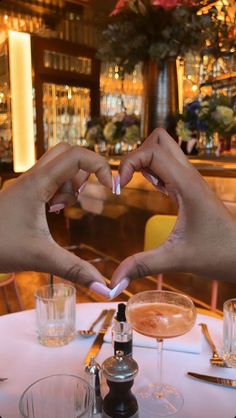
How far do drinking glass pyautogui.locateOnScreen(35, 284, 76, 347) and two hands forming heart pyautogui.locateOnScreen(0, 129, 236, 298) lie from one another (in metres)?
0.48

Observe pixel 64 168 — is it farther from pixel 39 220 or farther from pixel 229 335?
pixel 229 335

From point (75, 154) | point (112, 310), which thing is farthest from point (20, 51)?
point (75, 154)

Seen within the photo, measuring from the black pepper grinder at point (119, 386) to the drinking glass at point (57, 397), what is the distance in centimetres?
5

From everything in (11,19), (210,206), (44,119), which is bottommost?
(210,206)

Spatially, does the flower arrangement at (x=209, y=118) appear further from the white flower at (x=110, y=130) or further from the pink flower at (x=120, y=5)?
the pink flower at (x=120, y=5)

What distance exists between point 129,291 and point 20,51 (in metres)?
3.62

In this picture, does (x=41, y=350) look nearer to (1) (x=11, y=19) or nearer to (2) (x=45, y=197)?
(2) (x=45, y=197)

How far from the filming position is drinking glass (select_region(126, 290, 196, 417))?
788 millimetres

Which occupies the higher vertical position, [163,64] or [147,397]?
[163,64]

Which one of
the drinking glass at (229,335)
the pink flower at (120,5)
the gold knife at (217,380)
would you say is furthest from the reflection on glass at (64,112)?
the gold knife at (217,380)

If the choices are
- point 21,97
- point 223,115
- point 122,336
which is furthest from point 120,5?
point 21,97

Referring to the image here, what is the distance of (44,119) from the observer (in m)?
5.19

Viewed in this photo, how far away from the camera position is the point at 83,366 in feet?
3.01

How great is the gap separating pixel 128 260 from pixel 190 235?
4.1 inches
